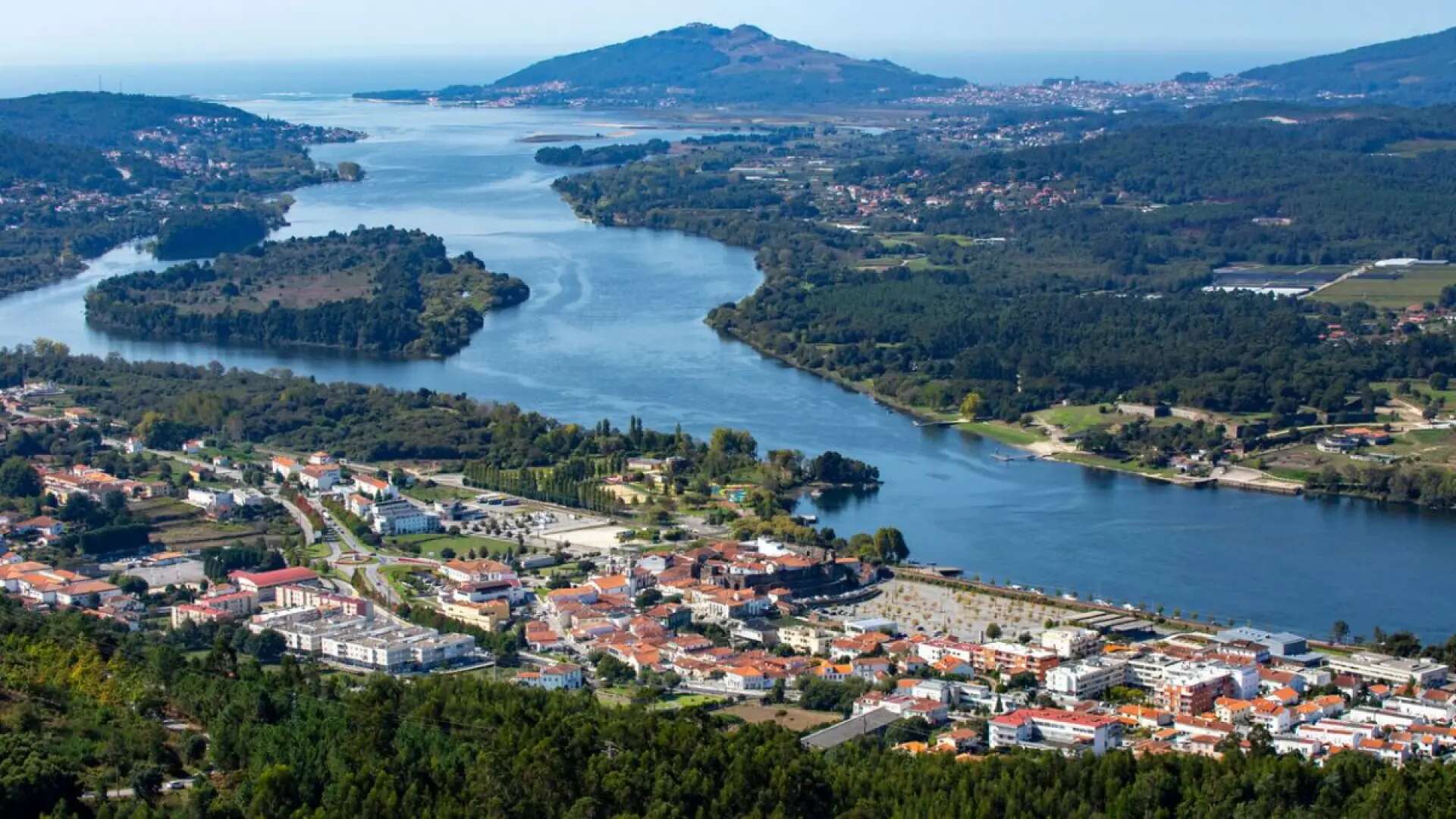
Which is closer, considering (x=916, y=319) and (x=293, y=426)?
(x=293, y=426)

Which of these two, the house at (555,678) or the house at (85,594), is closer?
the house at (555,678)

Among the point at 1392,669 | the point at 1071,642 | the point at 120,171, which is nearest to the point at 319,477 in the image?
the point at 1071,642

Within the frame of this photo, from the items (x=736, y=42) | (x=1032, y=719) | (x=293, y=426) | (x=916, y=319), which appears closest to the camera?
(x=1032, y=719)

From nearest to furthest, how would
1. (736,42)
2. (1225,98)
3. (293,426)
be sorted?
(293,426)
(1225,98)
(736,42)

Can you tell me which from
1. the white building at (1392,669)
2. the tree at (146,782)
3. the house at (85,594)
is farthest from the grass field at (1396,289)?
the tree at (146,782)

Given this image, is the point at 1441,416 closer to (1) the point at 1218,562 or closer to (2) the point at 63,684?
(1) the point at 1218,562

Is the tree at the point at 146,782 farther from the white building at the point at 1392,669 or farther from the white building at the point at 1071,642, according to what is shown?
the white building at the point at 1392,669

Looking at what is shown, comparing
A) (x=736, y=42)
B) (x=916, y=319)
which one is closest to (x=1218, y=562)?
(x=916, y=319)
